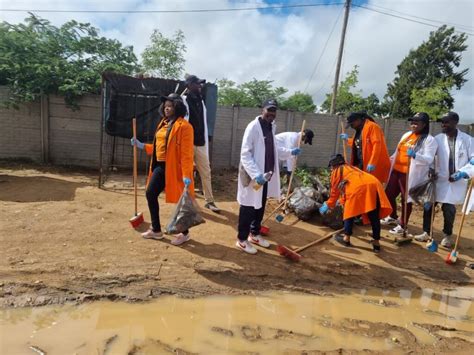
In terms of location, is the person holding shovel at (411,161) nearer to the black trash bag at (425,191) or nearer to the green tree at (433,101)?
the black trash bag at (425,191)

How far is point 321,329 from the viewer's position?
2896 millimetres

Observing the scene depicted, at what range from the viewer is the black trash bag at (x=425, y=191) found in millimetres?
4930

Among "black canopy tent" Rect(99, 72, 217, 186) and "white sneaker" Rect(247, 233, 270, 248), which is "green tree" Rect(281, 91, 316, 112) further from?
"white sneaker" Rect(247, 233, 270, 248)

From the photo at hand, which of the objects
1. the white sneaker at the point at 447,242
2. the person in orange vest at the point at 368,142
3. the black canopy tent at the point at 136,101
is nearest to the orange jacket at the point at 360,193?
the person in orange vest at the point at 368,142

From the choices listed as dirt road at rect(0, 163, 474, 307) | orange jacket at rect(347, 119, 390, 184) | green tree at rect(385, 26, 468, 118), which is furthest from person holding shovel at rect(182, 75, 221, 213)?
green tree at rect(385, 26, 468, 118)

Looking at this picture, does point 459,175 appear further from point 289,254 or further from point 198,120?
point 198,120

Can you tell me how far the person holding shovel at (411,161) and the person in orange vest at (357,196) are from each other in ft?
2.93

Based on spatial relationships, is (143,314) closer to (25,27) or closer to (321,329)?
(321,329)

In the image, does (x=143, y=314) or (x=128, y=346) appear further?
(x=143, y=314)

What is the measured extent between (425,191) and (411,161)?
46cm

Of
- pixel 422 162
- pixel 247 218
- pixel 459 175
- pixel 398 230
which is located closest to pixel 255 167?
pixel 247 218

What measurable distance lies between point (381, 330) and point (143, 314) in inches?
77.4

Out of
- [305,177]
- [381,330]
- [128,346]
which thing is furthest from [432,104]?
[128,346]

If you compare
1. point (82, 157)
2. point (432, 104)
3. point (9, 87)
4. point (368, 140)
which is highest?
point (432, 104)
